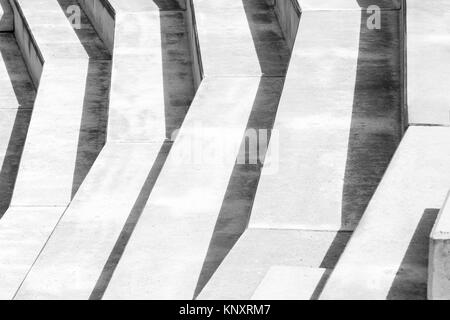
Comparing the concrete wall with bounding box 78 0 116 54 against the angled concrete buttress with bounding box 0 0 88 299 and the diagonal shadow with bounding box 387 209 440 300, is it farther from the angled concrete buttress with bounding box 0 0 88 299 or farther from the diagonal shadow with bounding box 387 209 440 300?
the diagonal shadow with bounding box 387 209 440 300

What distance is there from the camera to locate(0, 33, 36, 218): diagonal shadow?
12301 millimetres

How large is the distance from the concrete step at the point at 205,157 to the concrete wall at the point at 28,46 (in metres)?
2.56

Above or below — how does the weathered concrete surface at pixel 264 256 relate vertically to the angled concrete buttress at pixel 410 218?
below

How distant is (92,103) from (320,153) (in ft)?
16.5

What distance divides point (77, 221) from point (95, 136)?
281cm

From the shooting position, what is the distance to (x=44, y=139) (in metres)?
11.9

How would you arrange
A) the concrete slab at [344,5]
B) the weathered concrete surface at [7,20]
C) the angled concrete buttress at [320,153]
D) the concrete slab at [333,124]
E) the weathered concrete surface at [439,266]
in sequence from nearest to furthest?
the weathered concrete surface at [439,266]
the angled concrete buttress at [320,153]
the concrete slab at [333,124]
the concrete slab at [344,5]
the weathered concrete surface at [7,20]

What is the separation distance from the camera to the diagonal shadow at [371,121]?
741cm

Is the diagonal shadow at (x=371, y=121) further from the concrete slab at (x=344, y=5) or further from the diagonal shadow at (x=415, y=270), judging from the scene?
the diagonal shadow at (x=415, y=270)

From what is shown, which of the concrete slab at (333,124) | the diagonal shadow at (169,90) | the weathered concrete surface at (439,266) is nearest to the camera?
the weathered concrete surface at (439,266)

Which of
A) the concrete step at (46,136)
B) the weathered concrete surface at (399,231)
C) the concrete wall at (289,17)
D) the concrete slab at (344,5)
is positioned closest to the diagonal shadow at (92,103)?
the concrete step at (46,136)

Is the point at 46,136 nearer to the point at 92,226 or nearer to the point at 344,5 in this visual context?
the point at 92,226

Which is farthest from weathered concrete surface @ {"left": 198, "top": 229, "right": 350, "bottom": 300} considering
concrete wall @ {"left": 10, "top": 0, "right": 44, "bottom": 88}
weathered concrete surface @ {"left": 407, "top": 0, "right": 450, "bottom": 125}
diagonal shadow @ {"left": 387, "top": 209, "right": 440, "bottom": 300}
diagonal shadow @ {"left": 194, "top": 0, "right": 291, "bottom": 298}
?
concrete wall @ {"left": 10, "top": 0, "right": 44, "bottom": 88}
